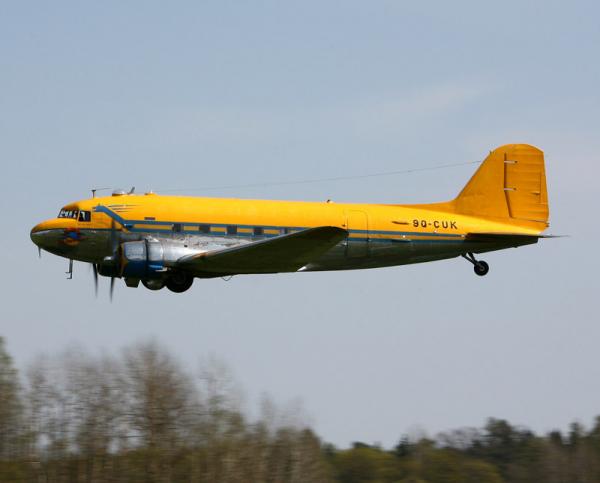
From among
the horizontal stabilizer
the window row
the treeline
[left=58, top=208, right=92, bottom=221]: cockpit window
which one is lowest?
the treeline

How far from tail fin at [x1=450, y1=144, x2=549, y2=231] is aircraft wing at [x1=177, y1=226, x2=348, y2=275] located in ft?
17.8

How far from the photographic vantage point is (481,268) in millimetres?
29141

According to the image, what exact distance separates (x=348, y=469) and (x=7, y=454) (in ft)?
79.9

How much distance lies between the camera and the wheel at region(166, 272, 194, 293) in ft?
87.5

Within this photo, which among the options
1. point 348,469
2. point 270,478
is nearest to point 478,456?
point 348,469

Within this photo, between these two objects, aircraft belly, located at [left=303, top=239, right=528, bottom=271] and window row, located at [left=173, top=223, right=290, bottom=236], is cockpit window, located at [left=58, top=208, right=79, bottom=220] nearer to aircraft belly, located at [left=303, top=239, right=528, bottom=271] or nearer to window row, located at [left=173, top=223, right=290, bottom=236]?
window row, located at [left=173, top=223, right=290, bottom=236]

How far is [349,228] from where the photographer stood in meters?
27.6

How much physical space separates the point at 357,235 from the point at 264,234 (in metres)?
2.45

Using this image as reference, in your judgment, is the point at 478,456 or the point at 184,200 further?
the point at 478,456

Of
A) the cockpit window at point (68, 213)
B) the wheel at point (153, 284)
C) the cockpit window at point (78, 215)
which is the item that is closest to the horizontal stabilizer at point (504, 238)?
the wheel at point (153, 284)

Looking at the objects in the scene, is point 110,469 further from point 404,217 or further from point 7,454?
point 404,217

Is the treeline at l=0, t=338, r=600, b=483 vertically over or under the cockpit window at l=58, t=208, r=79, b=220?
under

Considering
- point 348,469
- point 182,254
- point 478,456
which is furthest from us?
point 478,456

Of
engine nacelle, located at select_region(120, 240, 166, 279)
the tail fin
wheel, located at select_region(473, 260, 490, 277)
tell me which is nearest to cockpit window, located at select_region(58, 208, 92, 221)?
engine nacelle, located at select_region(120, 240, 166, 279)
